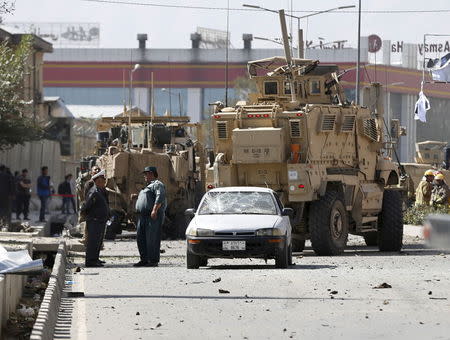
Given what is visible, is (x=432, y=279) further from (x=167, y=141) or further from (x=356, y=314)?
(x=167, y=141)

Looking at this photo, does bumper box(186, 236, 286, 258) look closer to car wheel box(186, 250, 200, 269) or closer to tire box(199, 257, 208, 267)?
car wheel box(186, 250, 200, 269)

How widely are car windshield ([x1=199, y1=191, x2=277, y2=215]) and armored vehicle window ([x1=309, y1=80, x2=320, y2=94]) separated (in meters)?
6.51

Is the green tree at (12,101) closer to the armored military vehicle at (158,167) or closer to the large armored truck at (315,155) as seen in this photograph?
the armored military vehicle at (158,167)

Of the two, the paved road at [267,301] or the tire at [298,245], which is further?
the tire at [298,245]

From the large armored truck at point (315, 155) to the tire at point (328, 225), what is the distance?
2 cm

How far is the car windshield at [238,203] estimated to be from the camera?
82.7 ft

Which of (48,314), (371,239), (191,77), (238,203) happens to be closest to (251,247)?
(238,203)

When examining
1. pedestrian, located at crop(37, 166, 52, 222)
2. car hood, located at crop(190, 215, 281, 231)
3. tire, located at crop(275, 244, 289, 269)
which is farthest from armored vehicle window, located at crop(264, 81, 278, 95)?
pedestrian, located at crop(37, 166, 52, 222)

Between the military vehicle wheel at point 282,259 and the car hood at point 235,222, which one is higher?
the car hood at point 235,222

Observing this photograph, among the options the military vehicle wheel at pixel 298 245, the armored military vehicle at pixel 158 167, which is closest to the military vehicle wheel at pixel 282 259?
the military vehicle wheel at pixel 298 245

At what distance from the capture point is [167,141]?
4084 cm

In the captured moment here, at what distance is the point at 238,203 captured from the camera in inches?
1002

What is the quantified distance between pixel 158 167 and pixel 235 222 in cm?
1389

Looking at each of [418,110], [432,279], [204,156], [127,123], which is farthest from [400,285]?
[418,110]
